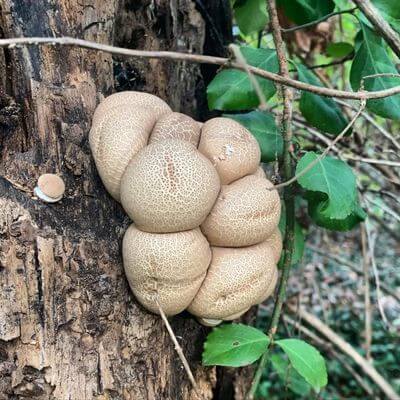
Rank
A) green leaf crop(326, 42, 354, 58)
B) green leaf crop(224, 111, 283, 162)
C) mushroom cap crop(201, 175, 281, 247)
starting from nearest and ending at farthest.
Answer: mushroom cap crop(201, 175, 281, 247), green leaf crop(224, 111, 283, 162), green leaf crop(326, 42, 354, 58)

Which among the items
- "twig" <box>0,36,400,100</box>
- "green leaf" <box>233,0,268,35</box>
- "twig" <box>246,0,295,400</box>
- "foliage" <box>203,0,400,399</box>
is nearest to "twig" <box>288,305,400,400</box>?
"foliage" <box>203,0,400,399</box>

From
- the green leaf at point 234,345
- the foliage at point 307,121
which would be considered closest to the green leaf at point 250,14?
the foliage at point 307,121

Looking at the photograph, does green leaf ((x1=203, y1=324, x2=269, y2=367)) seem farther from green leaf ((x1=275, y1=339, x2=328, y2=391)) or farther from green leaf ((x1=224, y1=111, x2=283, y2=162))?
green leaf ((x1=224, y1=111, x2=283, y2=162))

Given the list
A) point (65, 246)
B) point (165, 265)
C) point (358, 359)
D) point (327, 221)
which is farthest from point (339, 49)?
point (65, 246)

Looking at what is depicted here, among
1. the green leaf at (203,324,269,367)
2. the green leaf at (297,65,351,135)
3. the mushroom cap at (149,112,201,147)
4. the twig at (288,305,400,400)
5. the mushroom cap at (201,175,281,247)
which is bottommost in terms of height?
the twig at (288,305,400,400)

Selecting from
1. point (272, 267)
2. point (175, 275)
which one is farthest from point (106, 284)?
point (272, 267)

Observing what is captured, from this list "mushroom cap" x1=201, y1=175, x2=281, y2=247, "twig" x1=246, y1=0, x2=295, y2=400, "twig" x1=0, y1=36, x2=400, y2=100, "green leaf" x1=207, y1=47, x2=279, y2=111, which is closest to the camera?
"twig" x1=0, y1=36, x2=400, y2=100
